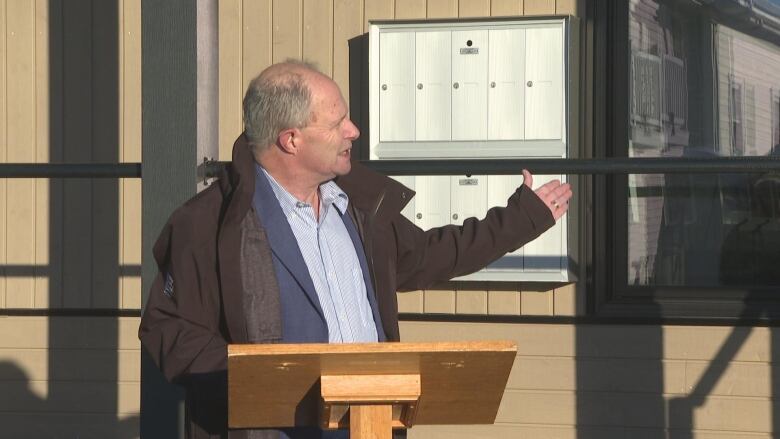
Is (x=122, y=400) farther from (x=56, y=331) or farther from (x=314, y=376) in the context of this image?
(x=314, y=376)

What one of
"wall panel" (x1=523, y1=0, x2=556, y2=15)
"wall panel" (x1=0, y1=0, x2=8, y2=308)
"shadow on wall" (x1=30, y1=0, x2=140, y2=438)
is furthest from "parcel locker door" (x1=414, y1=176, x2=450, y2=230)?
"wall panel" (x1=0, y1=0, x2=8, y2=308)

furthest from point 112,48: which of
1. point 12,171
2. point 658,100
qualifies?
point 658,100

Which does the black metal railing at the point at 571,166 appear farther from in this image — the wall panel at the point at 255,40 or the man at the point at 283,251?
the wall panel at the point at 255,40

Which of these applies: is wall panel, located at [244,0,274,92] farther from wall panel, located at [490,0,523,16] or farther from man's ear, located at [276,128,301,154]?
man's ear, located at [276,128,301,154]

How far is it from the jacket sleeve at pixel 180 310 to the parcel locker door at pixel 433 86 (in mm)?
2643

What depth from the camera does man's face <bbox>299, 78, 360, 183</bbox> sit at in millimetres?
3518

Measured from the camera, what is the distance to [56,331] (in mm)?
6469

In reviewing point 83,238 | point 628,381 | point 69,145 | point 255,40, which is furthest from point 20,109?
point 628,381

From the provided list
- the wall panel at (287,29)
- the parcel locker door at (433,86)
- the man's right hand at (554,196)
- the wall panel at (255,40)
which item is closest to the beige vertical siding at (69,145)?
the wall panel at (255,40)

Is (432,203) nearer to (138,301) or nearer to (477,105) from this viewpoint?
(477,105)

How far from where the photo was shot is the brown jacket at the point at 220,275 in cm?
328

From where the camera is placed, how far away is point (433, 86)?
19.5 feet

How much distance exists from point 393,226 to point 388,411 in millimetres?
916

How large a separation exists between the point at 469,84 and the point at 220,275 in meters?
2.76
